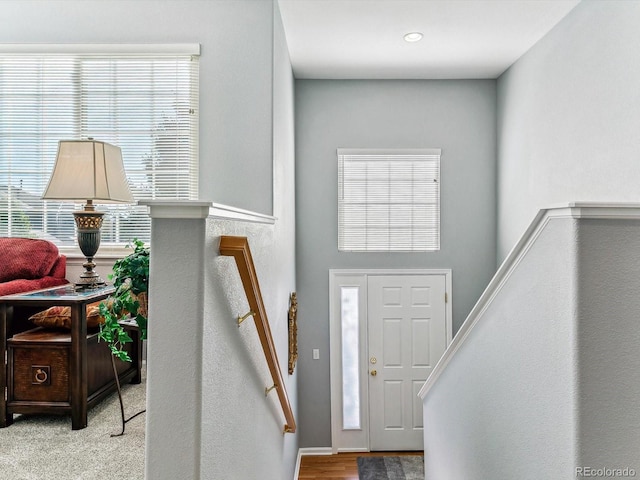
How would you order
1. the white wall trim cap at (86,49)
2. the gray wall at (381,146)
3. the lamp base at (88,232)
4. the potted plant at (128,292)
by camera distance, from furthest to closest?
the gray wall at (381,146)
the white wall trim cap at (86,49)
the lamp base at (88,232)
the potted plant at (128,292)

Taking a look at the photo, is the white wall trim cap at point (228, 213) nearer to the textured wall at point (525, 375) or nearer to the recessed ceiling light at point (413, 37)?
the textured wall at point (525, 375)

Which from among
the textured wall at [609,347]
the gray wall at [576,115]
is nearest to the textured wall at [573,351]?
the textured wall at [609,347]

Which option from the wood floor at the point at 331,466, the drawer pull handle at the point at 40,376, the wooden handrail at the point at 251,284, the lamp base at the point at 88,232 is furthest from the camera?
the wood floor at the point at 331,466

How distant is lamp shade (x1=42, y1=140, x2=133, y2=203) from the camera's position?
2.12m

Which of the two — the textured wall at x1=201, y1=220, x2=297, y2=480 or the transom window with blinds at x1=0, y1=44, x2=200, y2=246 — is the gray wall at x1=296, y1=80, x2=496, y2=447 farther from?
the textured wall at x1=201, y1=220, x2=297, y2=480

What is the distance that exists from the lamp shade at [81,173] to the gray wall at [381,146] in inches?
100

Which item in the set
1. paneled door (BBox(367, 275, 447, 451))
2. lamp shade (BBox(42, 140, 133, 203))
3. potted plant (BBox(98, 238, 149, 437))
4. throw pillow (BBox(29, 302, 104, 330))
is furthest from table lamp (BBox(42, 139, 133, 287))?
paneled door (BBox(367, 275, 447, 451))

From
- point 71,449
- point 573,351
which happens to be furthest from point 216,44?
point 573,351

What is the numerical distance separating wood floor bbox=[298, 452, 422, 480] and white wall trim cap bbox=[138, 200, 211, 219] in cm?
393

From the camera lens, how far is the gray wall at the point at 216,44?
9.00ft

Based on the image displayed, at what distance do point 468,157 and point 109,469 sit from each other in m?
4.23

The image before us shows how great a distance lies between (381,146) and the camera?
4.54 m

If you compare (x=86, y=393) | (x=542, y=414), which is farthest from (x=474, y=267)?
(x=86, y=393)

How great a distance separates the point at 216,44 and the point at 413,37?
166cm
